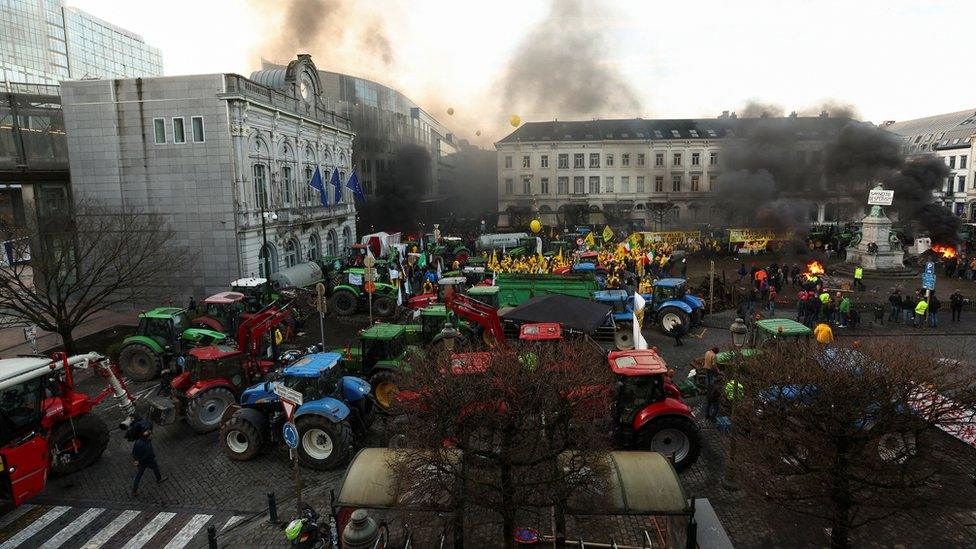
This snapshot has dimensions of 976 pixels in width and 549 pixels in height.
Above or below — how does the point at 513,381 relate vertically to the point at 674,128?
below

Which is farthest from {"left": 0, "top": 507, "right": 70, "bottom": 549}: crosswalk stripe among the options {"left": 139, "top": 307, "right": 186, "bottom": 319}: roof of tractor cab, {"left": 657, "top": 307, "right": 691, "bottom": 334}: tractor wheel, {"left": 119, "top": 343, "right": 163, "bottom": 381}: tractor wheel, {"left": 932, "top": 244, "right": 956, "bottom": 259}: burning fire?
{"left": 932, "top": 244, "right": 956, "bottom": 259}: burning fire

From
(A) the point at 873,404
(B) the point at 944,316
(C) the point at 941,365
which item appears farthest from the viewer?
(B) the point at 944,316

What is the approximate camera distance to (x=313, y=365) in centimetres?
1170

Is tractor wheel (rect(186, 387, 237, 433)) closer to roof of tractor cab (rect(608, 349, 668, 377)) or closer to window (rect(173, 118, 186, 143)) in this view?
roof of tractor cab (rect(608, 349, 668, 377))

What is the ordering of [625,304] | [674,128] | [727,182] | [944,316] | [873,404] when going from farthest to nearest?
[674,128] → [727,182] → [944,316] → [625,304] → [873,404]

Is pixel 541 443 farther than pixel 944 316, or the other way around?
pixel 944 316

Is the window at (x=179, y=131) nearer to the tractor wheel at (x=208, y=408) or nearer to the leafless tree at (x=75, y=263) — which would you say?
the leafless tree at (x=75, y=263)

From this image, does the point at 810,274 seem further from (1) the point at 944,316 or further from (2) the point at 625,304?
(2) the point at 625,304

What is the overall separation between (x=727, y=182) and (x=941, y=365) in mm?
38746

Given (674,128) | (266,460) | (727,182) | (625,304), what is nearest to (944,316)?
(625,304)

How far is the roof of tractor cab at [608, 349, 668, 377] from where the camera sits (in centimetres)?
1059

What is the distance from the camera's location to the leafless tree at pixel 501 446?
22.2ft

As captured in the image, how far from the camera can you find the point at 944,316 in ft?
74.4

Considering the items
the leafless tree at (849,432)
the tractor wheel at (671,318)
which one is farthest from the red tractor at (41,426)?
the tractor wheel at (671,318)
